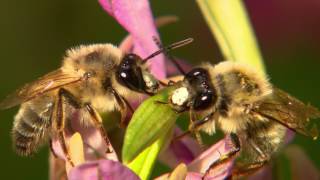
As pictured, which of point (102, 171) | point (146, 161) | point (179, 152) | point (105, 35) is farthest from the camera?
point (105, 35)

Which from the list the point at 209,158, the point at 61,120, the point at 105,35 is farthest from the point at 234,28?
the point at 105,35

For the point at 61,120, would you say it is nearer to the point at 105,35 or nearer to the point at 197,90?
the point at 197,90

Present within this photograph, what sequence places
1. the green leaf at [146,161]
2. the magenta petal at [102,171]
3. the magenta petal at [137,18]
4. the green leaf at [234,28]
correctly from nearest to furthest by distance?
1. the magenta petal at [102,171]
2. the green leaf at [146,161]
3. the magenta petal at [137,18]
4. the green leaf at [234,28]

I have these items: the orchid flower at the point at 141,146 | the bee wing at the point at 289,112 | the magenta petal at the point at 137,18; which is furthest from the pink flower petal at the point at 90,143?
the bee wing at the point at 289,112

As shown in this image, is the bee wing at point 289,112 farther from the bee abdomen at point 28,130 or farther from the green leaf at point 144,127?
the bee abdomen at point 28,130

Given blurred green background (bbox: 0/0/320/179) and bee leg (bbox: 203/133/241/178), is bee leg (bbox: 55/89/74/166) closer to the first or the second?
bee leg (bbox: 203/133/241/178)

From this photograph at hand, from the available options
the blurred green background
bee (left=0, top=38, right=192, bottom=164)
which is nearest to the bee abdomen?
bee (left=0, top=38, right=192, bottom=164)

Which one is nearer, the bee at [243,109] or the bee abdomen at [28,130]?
the bee at [243,109]
